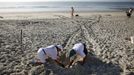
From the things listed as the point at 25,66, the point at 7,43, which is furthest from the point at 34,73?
the point at 7,43

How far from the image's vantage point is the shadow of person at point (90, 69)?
8.78m

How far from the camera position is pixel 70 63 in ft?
29.9

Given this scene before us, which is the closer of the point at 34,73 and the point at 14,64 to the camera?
the point at 34,73

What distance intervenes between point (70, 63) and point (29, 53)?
268 cm

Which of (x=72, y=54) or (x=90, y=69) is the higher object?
(x=72, y=54)

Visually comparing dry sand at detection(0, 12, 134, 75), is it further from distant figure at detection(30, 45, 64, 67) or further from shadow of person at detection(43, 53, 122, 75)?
distant figure at detection(30, 45, 64, 67)

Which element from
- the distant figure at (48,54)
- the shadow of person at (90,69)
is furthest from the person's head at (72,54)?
the distant figure at (48,54)

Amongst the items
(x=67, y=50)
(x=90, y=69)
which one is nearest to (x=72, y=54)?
(x=90, y=69)

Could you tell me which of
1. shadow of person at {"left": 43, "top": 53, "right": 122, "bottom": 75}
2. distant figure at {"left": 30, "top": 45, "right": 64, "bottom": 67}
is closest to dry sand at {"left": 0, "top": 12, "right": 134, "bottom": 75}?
shadow of person at {"left": 43, "top": 53, "right": 122, "bottom": 75}

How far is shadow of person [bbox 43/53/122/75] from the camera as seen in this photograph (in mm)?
8778

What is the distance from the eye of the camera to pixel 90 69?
360 inches

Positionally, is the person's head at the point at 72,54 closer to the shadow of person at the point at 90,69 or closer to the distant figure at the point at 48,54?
the shadow of person at the point at 90,69

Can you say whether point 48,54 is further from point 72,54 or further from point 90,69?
point 90,69

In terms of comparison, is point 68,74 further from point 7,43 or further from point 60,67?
point 7,43
